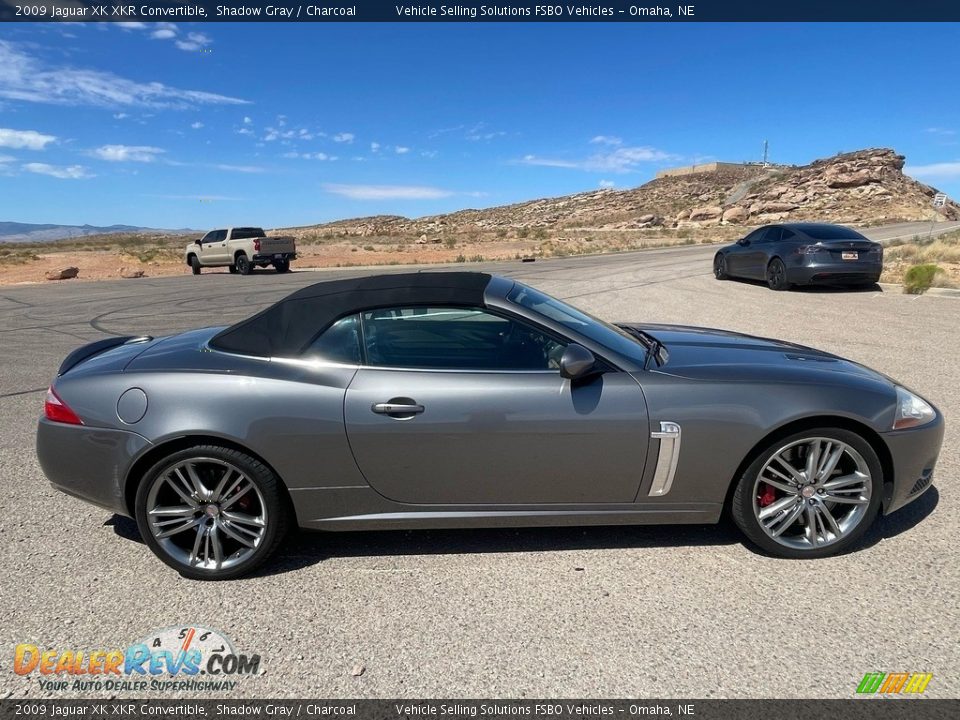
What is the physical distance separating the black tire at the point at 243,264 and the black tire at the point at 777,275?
1861 cm

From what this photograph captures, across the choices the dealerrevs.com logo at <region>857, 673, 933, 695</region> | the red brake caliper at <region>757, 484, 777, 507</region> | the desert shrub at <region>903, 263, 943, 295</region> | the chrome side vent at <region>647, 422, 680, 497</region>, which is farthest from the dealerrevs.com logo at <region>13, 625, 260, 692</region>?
the desert shrub at <region>903, 263, 943, 295</region>

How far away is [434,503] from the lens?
301 centimetres

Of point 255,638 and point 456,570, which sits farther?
point 456,570

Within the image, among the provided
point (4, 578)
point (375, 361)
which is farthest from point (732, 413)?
point (4, 578)

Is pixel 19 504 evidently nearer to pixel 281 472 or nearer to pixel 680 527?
pixel 281 472

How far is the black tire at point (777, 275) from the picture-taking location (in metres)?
13.1

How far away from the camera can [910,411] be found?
311 centimetres

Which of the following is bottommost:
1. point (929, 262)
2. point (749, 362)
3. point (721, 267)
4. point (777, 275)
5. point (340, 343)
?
point (749, 362)

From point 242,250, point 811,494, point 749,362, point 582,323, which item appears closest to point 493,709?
point 811,494

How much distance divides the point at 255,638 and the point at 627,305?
1025cm

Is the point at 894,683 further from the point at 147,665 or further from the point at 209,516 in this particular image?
the point at 209,516

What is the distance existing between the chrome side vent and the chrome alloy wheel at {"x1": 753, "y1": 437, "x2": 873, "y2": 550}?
0.44 meters

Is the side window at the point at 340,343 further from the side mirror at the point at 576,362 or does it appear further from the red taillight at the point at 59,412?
the red taillight at the point at 59,412

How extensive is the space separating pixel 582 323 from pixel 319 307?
1442 mm
